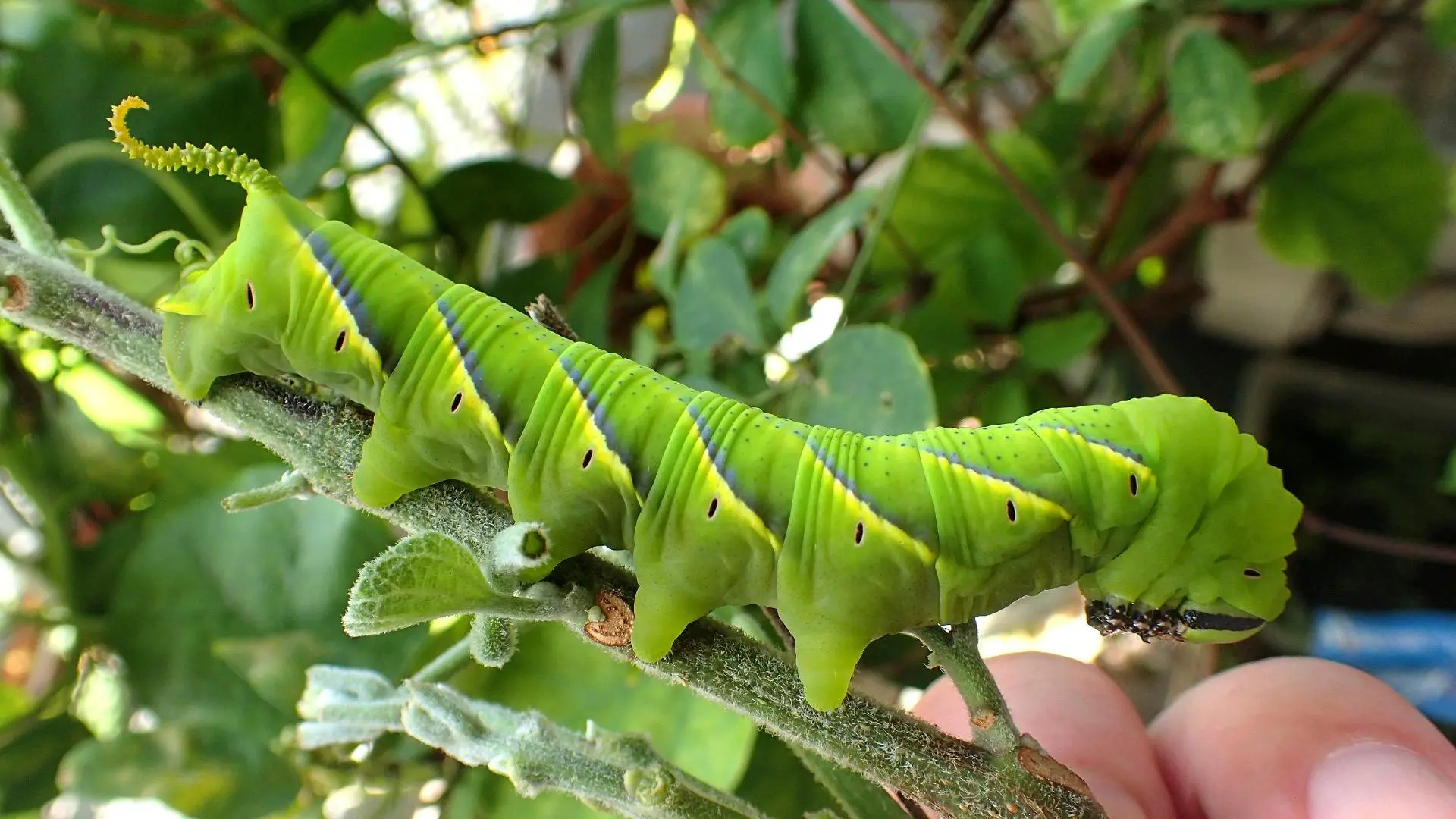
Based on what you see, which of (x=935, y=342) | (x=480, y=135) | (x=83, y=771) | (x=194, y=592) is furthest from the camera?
(x=480, y=135)

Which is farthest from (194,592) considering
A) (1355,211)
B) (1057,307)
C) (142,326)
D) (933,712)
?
(1355,211)

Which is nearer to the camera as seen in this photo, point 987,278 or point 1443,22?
point 1443,22

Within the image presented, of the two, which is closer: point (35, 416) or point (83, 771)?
point (83, 771)

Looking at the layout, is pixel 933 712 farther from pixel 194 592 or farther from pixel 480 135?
pixel 480 135

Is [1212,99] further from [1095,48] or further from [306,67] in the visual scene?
[306,67]

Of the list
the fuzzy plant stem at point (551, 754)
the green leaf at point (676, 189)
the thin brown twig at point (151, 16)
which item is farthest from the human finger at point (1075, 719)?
the thin brown twig at point (151, 16)

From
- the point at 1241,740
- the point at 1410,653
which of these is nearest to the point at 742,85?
the point at 1241,740

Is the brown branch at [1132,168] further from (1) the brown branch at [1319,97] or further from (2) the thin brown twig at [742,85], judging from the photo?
(2) the thin brown twig at [742,85]
